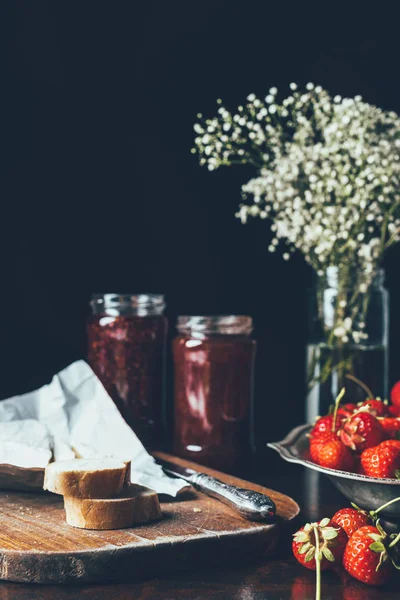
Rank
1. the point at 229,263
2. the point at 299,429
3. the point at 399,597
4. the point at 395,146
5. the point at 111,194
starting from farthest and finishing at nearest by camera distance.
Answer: the point at 229,263 → the point at 111,194 → the point at 395,146 → the point at 299,429 → the point at 399,597

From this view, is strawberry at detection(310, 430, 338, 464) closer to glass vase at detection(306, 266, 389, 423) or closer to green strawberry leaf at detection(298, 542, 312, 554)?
green strawberry leaf at detection(298, 542, 312, 554)

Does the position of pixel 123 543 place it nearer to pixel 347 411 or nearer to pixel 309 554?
pixel 309 554

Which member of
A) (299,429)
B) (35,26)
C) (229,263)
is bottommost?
(299,429)

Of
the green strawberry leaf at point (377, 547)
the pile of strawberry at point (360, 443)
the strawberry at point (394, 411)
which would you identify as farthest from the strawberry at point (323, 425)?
the green strawberry leaf at point (377, 547)

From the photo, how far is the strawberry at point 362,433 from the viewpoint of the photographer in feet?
4.03

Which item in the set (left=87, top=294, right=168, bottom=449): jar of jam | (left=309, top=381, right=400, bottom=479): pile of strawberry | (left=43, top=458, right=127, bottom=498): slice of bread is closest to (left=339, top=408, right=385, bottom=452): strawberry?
(left=309, top=381, right=400, bottom=479): pile of strawberry

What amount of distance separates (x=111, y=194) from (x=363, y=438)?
3.02 feet

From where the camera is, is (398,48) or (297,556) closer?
(297,556)

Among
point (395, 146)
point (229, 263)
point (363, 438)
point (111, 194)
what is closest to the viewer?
point (363, 438)

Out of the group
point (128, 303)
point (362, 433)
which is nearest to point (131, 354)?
point (128, 303)

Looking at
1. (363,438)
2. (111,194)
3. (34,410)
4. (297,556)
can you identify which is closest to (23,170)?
(111,194)

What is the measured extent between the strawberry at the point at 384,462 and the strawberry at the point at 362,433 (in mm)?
64

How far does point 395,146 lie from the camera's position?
1.69 m

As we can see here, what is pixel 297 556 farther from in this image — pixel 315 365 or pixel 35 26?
pixel 35 26
